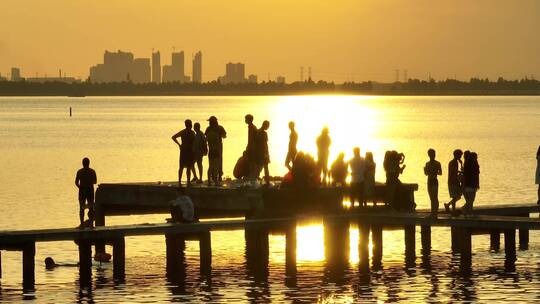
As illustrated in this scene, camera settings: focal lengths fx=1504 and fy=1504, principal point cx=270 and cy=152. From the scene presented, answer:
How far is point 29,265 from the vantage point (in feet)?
120

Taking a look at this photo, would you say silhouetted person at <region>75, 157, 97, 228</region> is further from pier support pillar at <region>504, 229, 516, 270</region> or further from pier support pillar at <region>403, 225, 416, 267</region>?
pier support pillar at <region>504, 229, 516, 270</region>

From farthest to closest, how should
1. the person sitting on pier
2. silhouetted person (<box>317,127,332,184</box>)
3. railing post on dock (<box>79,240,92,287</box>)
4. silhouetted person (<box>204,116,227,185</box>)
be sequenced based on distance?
silhouetted person (<box>204,116,227,185</box>) < silhouetted person (<box>317,127,332,184</box>) < the person sitting on pier < railing post on dock (<box>79,240,92,287</box>)

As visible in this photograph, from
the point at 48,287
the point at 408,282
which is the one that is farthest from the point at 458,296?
the point at 48,287

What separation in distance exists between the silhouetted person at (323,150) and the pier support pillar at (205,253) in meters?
3.60

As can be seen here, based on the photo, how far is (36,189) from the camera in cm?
7825

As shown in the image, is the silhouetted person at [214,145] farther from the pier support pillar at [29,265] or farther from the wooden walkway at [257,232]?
the pier support pillar at [29,265]

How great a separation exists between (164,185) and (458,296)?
10467mm

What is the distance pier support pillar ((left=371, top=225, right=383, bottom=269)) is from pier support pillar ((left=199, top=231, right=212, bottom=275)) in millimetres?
4706

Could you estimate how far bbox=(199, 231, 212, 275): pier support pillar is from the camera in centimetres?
3867

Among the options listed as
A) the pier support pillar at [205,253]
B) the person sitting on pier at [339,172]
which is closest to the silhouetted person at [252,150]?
the person sitting on pier at [339,172]

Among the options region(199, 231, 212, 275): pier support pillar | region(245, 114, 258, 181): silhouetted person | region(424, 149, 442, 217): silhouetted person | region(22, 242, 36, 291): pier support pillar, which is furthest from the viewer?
region(245, 114, 258, 181): silhouetted person

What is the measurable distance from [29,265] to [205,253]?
4856 millimetres

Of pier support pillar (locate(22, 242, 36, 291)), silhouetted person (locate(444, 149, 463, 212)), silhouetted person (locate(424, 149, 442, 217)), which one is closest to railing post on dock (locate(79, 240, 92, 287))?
pier support pillar (locate(22, 242, 36, 291))

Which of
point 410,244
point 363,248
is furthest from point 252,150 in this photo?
point 410,244
